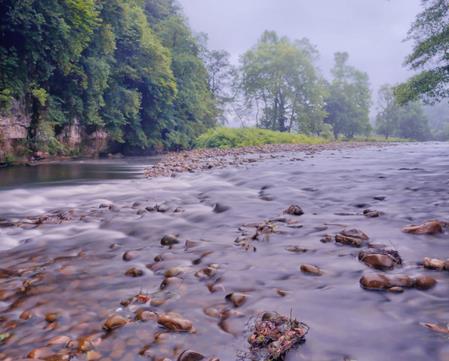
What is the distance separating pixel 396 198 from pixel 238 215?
2.43 meters

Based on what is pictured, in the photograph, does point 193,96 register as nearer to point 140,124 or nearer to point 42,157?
point 140,124

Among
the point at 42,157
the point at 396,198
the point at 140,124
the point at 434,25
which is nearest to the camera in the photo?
the point at 396,198

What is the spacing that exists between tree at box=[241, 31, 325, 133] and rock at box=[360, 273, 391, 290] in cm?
4979

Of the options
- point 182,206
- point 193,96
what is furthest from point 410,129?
point 182,206

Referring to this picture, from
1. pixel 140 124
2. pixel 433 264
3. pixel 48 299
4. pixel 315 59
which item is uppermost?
pixel 315 59

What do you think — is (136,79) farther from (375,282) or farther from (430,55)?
(375,282)

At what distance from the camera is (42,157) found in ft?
58.2

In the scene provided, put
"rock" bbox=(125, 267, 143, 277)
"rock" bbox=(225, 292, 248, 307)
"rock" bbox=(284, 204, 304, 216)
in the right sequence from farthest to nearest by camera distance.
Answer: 1. "rock" bbox=(284, 204, 304, 216)
2. "rock" bbox=(125, 267, 143, 277)
3. "rock" bbox=(225, 292, 248, 307)

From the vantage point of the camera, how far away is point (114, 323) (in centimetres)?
210

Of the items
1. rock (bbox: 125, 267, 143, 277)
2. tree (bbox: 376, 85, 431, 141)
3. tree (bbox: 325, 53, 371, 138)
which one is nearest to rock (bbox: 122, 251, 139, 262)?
rock (bbox: 125, 267, 143, 277)

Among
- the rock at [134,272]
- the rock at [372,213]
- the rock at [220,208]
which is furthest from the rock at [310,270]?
the rock at [220,208]

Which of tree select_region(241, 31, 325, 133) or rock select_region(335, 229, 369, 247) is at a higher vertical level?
tree select_region(241, 31, 325, 133)

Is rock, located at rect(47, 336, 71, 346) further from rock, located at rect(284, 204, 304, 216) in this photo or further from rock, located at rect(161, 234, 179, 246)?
rock, located at rect(284, 204, 304, 216)

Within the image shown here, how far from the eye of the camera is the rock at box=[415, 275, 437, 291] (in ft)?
7.56
